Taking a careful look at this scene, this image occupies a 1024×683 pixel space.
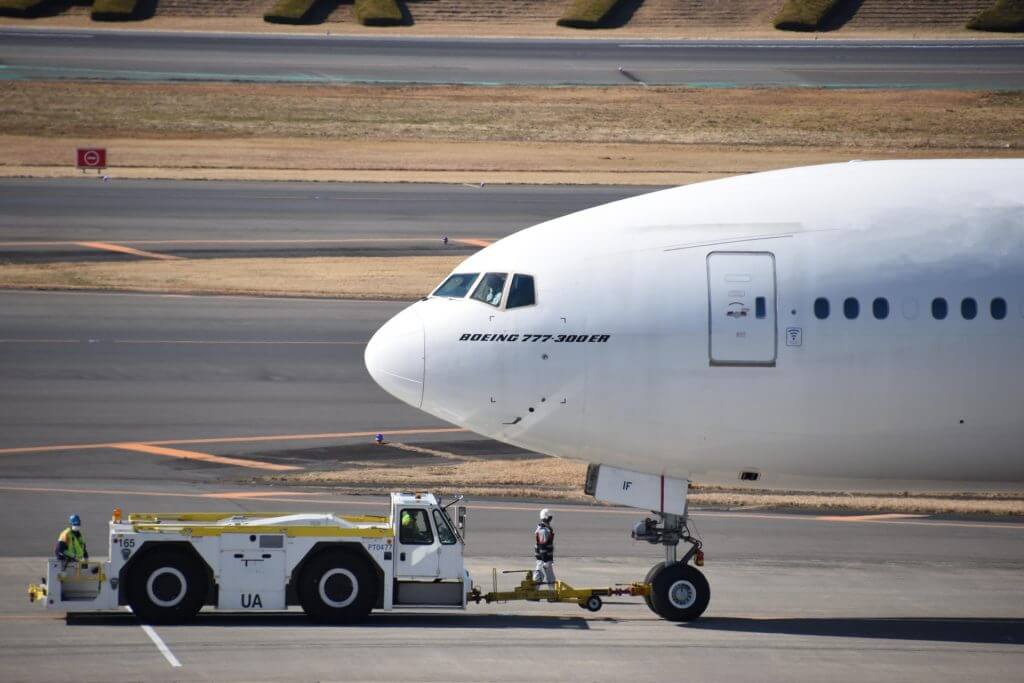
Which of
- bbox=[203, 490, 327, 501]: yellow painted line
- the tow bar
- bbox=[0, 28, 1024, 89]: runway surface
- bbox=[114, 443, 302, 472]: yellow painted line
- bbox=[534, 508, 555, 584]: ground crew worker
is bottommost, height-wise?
the tow bar

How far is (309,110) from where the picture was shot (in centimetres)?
9294

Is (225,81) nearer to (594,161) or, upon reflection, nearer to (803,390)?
(594,161)

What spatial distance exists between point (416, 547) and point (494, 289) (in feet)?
14.2

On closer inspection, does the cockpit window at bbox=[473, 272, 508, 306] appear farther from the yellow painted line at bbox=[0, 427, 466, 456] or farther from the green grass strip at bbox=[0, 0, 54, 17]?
the green grass strip at bbox=[0, 0, 54, 17]

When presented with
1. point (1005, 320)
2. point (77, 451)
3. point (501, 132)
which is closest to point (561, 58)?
point (501, 132)

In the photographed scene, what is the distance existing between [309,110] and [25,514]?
65049mm

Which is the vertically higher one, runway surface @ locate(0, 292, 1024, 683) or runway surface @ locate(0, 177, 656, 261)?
runway surface @ locate(0, 177, 656, 261)

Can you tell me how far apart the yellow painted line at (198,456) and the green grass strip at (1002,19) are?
94.6m

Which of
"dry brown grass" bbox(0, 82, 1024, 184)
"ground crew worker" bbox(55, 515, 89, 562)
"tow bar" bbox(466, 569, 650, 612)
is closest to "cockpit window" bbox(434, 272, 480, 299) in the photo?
"tow bar" bbox(466, 569, 650, 612)

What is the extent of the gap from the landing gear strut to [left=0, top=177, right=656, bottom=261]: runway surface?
124 feet

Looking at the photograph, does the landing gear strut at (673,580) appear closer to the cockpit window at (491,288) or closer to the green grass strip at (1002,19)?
the cockpit window at (491,288)

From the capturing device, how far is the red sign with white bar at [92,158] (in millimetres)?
75125

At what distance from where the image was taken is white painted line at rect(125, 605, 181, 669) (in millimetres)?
20969

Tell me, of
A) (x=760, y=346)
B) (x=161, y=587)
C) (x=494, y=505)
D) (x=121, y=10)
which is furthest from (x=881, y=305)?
(x=121, y=10)
